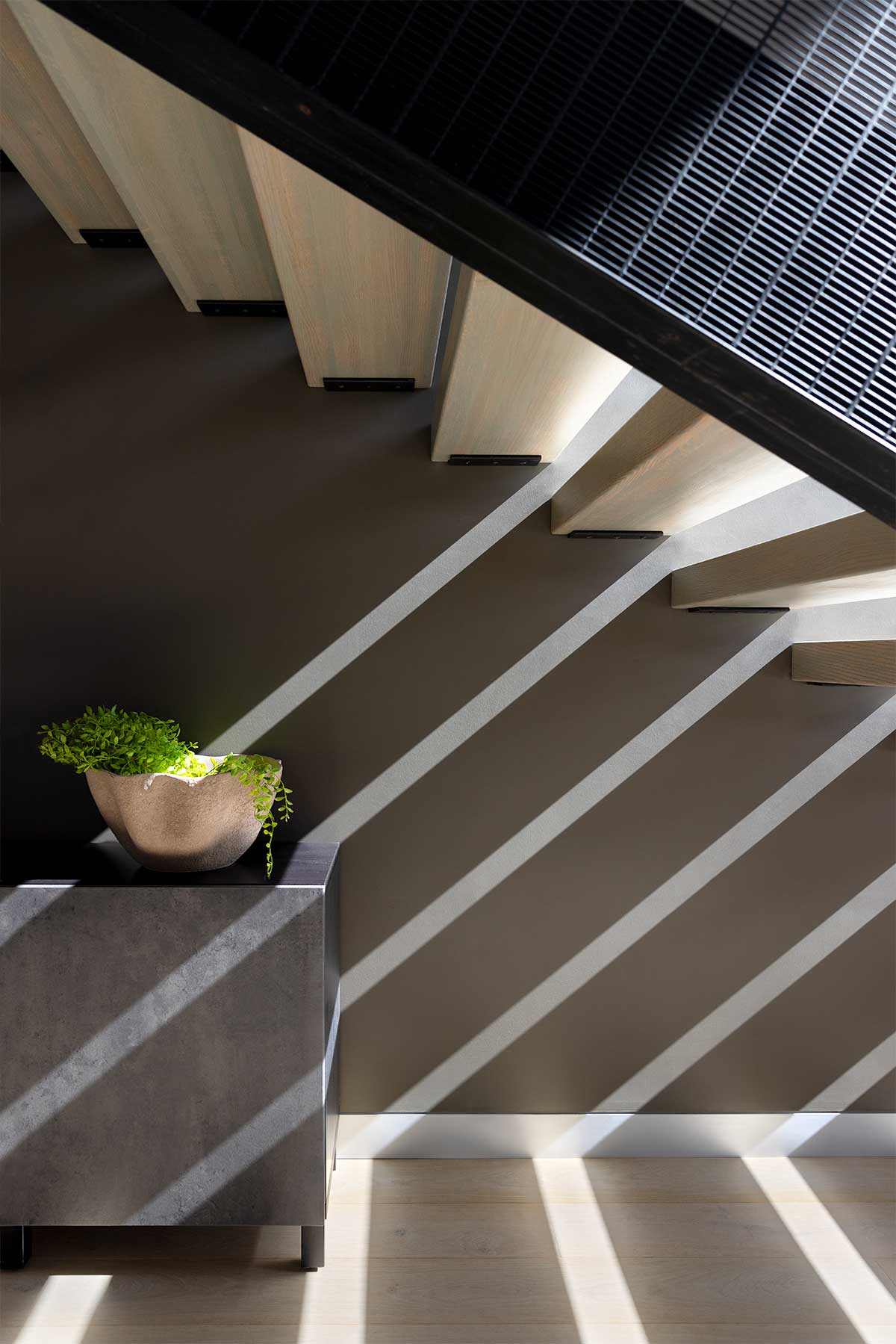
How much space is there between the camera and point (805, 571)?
181cm

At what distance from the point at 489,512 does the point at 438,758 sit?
0.68 m

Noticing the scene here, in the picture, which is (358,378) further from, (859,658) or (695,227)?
(695,227)

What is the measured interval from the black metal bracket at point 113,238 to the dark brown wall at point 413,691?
0.03m

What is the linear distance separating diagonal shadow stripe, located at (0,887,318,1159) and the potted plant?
0.14 metres

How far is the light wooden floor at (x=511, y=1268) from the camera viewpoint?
2049 millimetres

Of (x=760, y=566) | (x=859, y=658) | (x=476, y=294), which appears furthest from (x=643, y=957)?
(x=476, y=294)

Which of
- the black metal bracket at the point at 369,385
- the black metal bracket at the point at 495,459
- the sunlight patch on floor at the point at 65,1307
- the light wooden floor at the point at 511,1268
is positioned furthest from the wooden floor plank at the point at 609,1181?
the black metal bracket at the point at 369,385

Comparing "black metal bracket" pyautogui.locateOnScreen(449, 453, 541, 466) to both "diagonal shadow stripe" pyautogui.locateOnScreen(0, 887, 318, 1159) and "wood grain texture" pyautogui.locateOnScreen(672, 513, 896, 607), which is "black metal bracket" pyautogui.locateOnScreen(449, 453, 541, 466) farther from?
"diagonal shadow stripe" pyautogui.locateOnScreen(0, 887, 318, 1159)

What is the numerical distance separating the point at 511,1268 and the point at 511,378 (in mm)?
1960

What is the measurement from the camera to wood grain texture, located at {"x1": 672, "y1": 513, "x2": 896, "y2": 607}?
59.7 inches

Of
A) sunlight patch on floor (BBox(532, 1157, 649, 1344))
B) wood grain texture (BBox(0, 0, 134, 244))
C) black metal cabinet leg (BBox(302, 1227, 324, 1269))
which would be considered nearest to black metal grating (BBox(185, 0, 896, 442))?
wood grain texture (BBox(0, 0, 134, 244))

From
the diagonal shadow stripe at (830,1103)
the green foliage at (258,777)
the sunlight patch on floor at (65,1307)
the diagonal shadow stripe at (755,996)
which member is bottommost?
the sunlight patch on floor at (65,1307)

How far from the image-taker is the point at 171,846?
2.19 metres

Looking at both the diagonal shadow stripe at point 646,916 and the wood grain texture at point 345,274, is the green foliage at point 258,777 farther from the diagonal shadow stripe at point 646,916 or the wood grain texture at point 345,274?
the wood grain texture at point 345,274
